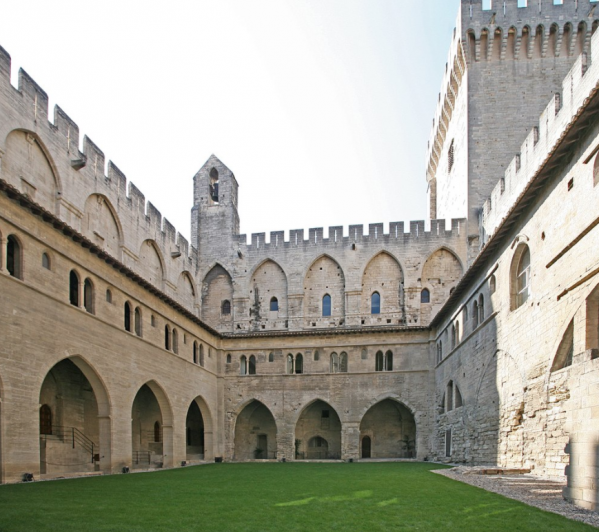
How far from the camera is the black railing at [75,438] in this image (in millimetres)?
20422

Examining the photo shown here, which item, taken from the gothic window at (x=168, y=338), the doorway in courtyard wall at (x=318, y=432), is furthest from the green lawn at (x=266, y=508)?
the doorway in courtyard wall at (x=318, y=432)

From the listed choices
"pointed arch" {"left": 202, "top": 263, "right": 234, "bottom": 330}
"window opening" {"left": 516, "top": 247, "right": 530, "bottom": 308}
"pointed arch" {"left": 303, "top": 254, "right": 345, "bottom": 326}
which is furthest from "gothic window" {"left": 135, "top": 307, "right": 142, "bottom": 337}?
"window opening" {"left": 516, "top": 247, "right": 530, "bottom": 308}

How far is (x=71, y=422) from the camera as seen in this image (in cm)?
2123

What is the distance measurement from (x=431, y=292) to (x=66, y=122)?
21.4 metres

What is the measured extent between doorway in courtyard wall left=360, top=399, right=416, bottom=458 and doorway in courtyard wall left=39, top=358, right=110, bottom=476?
54.1ft

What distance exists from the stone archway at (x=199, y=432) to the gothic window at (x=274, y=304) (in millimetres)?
7145

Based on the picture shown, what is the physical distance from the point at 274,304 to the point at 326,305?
3189 millimetres

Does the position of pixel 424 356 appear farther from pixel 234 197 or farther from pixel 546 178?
pixel 546 178

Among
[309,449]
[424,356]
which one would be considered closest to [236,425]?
[309,449]

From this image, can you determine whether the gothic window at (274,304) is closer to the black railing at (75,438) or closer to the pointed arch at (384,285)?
the pointed arch at (384,285)

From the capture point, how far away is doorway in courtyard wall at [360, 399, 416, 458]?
33312mm

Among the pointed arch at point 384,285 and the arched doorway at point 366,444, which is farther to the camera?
the pointed arch at point 384,285

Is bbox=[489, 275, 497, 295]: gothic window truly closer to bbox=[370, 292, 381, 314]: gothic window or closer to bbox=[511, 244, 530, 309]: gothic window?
bbox=[511, 244, 530, 309]: gothic window

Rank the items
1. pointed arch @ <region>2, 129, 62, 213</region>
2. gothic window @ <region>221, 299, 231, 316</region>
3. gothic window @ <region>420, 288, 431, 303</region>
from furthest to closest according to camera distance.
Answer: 1. gothic window @ <region>221, 299, 231, 316</region>
2. gothic window @ <region>420, 288, 431, 303</region>
3. pointed arch @ <region>2, 129, 62, 213</region>
